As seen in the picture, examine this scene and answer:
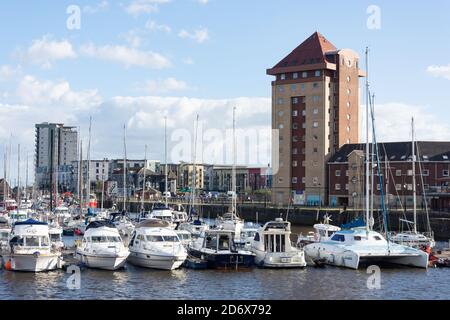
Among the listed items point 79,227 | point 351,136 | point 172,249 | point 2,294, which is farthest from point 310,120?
point 2,294

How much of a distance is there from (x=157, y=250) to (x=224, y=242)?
595 cm

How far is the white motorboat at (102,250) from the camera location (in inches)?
1813

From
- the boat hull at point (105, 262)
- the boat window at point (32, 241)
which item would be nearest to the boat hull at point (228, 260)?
the boat hull at point (105, 262)

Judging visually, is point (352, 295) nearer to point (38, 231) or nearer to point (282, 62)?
point (38, 231)

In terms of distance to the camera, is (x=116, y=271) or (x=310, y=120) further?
(x=310, y=120)

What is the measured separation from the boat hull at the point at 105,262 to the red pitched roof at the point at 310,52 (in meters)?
87.4

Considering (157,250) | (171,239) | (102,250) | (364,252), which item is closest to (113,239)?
(102,250)

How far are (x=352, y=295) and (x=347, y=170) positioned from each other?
276 ft

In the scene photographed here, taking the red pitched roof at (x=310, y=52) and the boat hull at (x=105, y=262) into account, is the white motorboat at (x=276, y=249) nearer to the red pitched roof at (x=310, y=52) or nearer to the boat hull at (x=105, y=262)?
the boat hull at (x=105, y=262)

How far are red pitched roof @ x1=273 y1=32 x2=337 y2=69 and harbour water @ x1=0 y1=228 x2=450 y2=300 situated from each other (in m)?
83.2

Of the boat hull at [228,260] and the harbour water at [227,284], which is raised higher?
the boat hull at [228,260]

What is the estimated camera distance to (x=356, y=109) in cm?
13500

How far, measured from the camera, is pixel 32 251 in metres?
44.9
